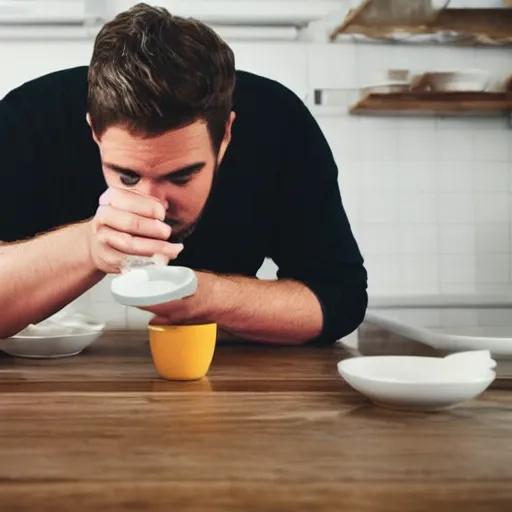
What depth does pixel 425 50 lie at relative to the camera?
2.37 meters

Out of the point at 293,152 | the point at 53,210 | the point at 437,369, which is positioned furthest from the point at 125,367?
the point at 293,152

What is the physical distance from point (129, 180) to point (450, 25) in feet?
3.73

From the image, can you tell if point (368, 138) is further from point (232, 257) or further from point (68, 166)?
point (68, 166)

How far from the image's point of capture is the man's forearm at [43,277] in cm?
128

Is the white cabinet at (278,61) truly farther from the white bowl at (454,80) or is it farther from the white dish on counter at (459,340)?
the white dish on counter at (459,340)

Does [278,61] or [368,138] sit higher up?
[278,61]

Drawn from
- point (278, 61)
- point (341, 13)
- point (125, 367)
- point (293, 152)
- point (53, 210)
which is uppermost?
point (341, 13)

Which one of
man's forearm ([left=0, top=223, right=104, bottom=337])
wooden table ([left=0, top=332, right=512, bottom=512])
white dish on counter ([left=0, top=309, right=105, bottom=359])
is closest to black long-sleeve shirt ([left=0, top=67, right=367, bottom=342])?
man's forearm ([left=0, top=223, right=104, bottom=337])

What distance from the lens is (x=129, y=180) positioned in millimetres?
1536

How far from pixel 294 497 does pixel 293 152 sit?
4.03 ft

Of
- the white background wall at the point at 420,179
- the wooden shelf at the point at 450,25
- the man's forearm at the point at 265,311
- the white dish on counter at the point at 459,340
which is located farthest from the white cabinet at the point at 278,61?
the man's forearm at the point at 265,311

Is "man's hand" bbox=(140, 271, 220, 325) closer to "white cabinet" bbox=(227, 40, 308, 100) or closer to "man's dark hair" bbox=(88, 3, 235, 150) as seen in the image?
"man's dark hair" bbox=(88, 3, 235, 150)

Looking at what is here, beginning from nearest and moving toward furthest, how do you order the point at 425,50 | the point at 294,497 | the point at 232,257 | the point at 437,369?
the point at 294,497 < the point at 437,369 < the point at 232,257 < the point at 425,50

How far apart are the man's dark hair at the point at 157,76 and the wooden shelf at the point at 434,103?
28.9 inches
